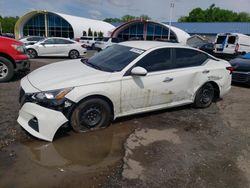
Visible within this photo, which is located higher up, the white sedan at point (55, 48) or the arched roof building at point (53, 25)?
the arched roof building at point (53, 25)

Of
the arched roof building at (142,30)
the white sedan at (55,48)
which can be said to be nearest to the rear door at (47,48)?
the white sedan at (55,48)

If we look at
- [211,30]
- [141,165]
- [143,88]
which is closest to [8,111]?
[143,88]

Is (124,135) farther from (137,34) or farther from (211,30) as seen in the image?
(211,30)

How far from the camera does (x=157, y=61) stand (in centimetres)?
505

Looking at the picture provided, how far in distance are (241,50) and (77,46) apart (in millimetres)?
12929

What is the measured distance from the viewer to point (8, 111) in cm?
503

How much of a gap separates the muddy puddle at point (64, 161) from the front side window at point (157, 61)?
57.0 inches

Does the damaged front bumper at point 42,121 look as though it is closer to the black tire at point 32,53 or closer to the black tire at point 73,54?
the black tire at point 32,53

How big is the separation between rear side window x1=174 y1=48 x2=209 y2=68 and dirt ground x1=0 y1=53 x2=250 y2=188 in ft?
3.88

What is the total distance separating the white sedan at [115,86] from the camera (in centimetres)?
390

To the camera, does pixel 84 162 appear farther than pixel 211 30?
No

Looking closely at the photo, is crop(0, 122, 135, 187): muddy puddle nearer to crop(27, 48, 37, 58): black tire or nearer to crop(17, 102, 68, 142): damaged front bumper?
crop(17, 102, 68, 142): damaged front bumper

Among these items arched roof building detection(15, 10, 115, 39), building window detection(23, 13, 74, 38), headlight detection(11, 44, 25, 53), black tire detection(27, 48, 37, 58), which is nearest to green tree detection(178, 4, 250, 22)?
arched roof building detection(15, 10, 115, 39)

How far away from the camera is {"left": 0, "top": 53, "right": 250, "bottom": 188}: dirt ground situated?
3.15 m
